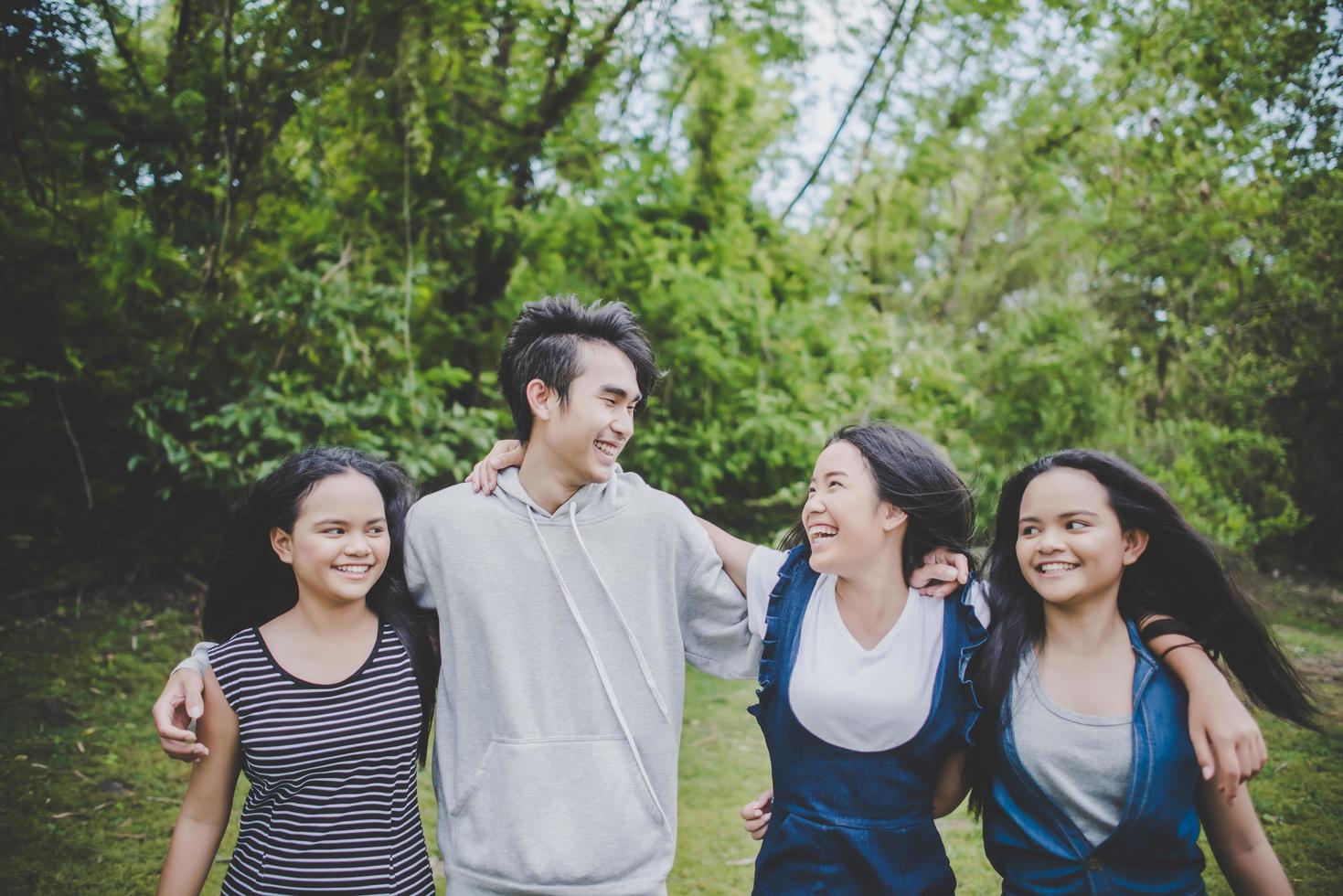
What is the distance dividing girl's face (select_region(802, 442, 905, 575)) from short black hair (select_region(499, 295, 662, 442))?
0.53 metres

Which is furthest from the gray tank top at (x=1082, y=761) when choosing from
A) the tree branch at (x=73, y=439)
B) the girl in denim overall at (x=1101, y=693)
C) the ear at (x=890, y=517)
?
the tree branch at (x=73, y=439)

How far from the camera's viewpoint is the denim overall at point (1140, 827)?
70.2 inches

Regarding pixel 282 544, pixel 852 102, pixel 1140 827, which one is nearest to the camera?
pixel 1140 827

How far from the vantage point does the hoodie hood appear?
6.93 feet

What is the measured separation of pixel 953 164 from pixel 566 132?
9.11ft

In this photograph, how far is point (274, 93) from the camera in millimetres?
4406

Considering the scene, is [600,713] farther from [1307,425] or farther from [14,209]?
[1307,425]

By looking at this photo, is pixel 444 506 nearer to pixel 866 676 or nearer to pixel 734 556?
pixel 734 556

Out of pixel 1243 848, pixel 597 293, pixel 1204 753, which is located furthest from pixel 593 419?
pixel 597 293

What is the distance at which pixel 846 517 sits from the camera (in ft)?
6.51

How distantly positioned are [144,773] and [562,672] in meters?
2.49

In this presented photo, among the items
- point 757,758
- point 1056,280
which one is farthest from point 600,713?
point 1056,280

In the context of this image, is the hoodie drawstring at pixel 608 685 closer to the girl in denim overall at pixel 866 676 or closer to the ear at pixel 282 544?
the girl in denim overall at pixel 866 676

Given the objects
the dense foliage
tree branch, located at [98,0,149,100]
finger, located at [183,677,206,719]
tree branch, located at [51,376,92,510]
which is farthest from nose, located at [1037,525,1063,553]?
tree branch, located at [51,376,92,510]
